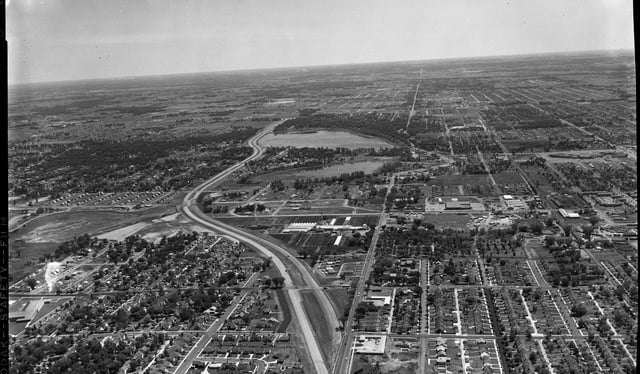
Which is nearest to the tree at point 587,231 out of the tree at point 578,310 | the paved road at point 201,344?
the tree at point 578,310

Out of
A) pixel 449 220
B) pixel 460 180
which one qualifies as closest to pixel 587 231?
pixel 449 220

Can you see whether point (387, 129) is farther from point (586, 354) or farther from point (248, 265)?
point (586, 354)

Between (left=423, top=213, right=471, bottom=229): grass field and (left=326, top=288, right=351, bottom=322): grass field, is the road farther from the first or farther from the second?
(left=423, top=213, right=471, bottom=229): grass field

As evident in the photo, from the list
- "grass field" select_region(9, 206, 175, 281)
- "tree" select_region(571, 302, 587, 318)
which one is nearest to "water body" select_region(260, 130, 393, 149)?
"grass field" select_region(9, 206, 175, 281)

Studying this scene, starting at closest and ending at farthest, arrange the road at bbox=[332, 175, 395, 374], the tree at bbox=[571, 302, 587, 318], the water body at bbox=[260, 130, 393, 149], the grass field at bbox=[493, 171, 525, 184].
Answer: the road at bbox=[332, 175, 395, 374], the tree at bbox=[571, 302, 587, 318], the grass field at bbox=[493, 171, 525, 184], the water body at bbox=[260, 130, 393, 149]

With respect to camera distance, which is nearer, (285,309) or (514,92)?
(285,309)

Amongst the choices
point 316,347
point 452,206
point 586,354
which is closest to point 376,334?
point 316,347
